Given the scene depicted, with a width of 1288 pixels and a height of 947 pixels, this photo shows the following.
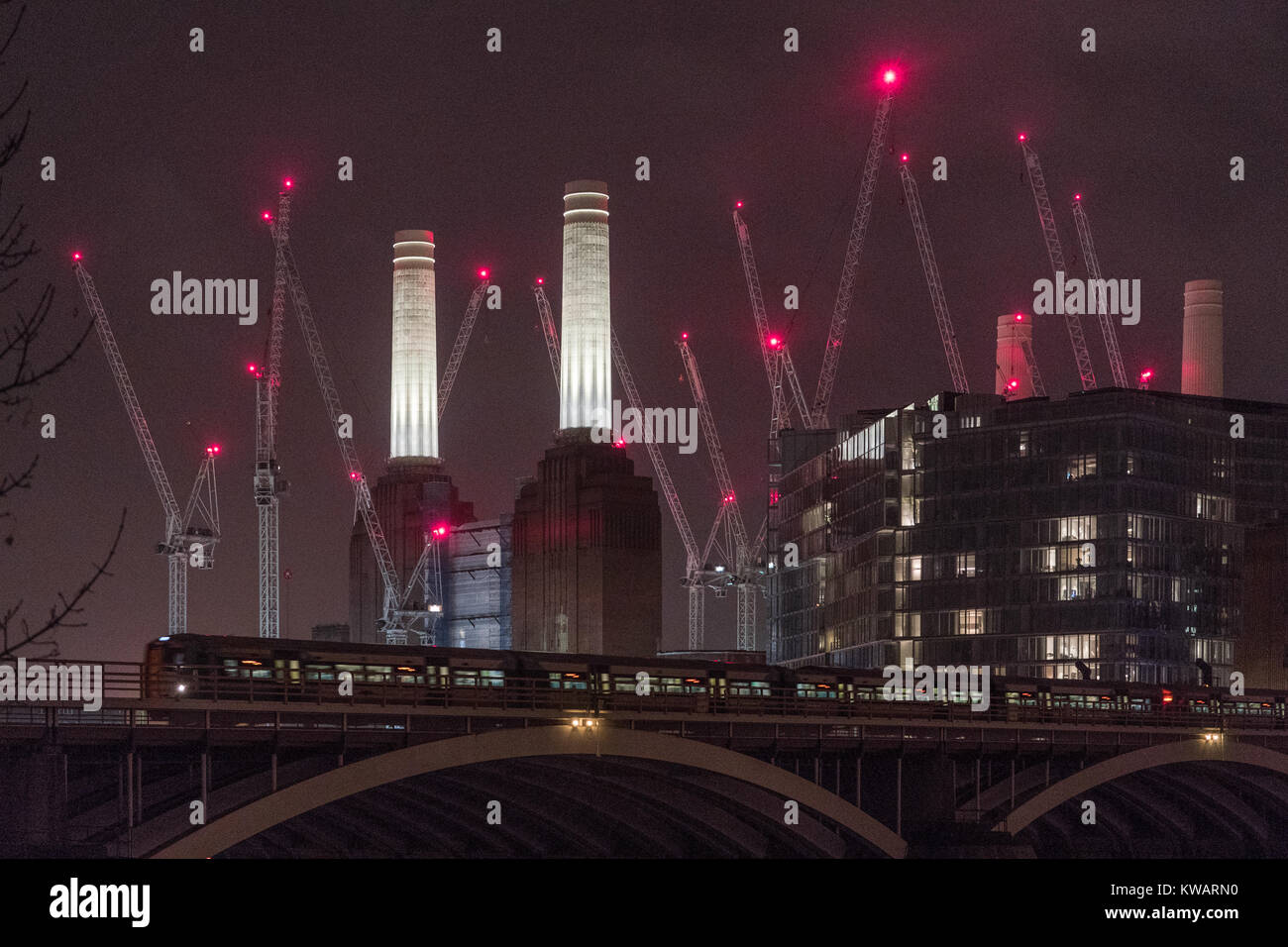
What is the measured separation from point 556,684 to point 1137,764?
33.0 metres

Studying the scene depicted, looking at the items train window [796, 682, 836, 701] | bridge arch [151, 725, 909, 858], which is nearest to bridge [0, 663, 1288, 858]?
bridge arch [151, 725, 909, 858]

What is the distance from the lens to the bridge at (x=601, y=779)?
63969 millimetres

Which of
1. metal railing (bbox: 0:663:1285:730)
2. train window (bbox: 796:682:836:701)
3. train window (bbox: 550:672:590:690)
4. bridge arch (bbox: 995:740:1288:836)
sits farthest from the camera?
train window (bbox: 796:682:836:701)

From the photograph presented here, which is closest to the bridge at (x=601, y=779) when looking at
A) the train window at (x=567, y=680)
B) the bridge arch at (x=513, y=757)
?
the bridge arch at (x=513, y=757)

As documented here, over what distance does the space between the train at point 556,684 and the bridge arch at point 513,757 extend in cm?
207

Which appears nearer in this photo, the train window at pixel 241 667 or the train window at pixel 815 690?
the train window at pixel 241 667

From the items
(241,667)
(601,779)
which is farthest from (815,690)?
(241,667)

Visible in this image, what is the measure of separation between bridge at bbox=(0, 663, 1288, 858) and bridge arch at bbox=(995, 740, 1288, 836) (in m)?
0.15

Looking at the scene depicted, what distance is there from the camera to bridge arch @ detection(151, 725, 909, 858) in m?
64.1

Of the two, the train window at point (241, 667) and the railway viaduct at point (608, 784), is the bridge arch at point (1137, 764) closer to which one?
the railway viaduct at point (608, 784)

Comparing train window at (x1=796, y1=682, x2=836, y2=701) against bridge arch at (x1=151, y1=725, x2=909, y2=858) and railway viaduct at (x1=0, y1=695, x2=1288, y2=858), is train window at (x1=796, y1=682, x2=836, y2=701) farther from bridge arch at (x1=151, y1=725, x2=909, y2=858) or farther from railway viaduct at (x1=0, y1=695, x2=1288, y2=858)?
bridge arch at (x1=151, y1=725, x2=909, y2=858)
